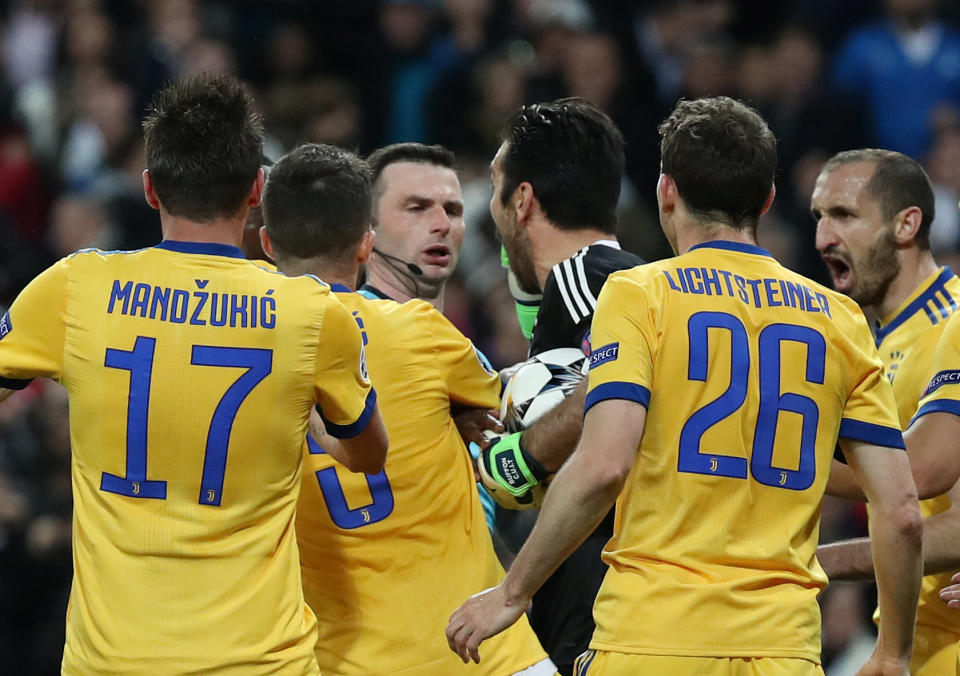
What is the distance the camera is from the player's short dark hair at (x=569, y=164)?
473 cm

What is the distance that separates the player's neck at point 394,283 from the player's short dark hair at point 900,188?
69.7 inches

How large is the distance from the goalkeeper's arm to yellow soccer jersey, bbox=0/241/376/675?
0.86 m

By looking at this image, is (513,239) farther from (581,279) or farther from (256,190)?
(256,190)

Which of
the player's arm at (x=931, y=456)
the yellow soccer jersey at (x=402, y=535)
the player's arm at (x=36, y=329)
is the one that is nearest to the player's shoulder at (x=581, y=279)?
the yellow soccer jersey at (x=402, y=535)

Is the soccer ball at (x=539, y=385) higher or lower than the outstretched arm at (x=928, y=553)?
higher

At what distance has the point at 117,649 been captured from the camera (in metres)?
3.49

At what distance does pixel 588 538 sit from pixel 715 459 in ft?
3.80

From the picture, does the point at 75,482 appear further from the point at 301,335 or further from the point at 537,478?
the point at 537,478

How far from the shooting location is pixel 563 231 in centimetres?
475

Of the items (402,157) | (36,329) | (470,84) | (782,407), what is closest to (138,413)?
(36,329)

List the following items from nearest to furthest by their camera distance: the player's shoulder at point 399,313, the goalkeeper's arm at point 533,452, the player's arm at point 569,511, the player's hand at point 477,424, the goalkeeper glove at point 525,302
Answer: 1. the player's arm at point 569,511
2. the goalkeeper's arm at point 533,452
3. the player's shoulder at point 399,313
4. the player's hand at point 477,424
5. the goalkeeper glove at point 525,302

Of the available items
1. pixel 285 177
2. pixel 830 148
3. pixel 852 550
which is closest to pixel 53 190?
pixel 830 148

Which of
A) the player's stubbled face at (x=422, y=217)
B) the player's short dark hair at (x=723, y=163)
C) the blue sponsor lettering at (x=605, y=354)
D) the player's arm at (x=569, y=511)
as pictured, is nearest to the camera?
the player's arm at (x=569, y=511)

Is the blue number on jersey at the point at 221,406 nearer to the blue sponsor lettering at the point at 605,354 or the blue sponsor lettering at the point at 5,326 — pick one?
the blue sponsor lettering at the point at 5,326
